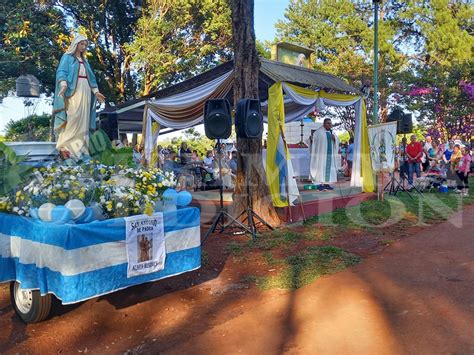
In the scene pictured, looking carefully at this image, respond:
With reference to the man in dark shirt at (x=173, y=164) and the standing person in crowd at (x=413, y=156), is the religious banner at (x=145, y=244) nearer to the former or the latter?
the man in dark shirt at (x=173, y=164)

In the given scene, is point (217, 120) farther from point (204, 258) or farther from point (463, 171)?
point (463, 171)

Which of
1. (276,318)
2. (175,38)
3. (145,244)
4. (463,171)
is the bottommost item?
(276,318)

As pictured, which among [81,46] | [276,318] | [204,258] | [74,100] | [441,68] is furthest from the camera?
[441,68]

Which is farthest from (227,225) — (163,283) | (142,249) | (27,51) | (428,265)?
(27,51)

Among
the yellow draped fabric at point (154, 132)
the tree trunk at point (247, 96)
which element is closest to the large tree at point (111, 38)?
the yellow draped fabric at point (154, 132)

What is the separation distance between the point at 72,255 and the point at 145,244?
0.69 meters

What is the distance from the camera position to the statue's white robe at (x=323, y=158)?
11.6 meters

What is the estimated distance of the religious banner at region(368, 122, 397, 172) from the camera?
434 inches

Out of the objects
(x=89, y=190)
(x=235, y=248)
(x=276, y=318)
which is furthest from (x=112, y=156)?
(x=235, y=248)

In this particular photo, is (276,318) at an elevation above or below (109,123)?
below

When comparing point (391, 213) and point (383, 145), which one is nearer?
point (391, 213)

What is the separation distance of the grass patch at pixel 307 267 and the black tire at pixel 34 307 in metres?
2.23

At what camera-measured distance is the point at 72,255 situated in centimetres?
338

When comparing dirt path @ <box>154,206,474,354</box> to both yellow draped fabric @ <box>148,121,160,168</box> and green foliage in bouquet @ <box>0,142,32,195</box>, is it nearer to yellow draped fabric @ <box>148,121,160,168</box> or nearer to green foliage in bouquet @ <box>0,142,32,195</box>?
green foliage in bouquet @ <box>0,142,32,195</box>
